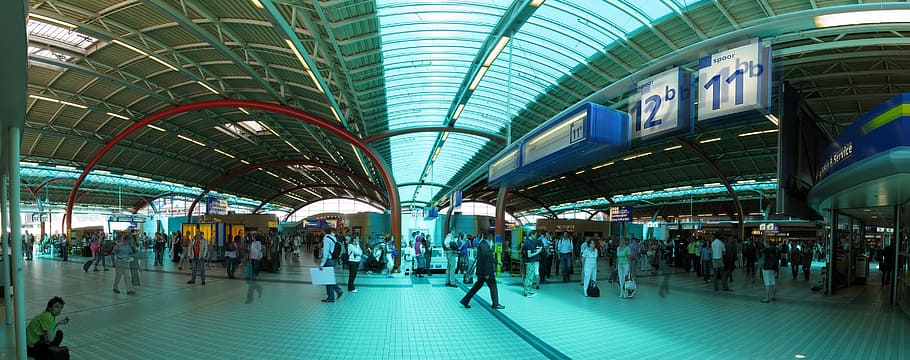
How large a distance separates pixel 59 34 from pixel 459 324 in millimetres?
18240

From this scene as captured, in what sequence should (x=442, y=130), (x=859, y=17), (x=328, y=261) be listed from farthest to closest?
1. (x=442, y=130)
2. (x=328, y=261)
3. (x=859, y=17)

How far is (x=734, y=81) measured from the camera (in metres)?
4.21

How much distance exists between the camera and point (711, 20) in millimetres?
11219

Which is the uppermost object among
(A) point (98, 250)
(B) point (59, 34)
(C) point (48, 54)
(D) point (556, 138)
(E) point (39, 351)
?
(B) point (59, 34)

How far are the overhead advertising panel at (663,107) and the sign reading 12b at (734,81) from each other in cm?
16

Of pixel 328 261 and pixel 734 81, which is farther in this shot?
pixel 328 261

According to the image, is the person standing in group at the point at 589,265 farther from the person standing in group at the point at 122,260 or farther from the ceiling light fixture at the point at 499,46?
the person standing in group at the point at 122,260

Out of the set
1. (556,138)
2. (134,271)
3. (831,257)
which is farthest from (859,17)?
(134,271)

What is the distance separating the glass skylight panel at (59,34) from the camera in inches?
580

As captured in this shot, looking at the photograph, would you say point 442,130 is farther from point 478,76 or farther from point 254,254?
point 254,254

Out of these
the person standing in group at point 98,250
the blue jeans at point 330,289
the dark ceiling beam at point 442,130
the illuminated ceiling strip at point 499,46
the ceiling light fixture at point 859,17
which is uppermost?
the illuminated ceiling strip at point 499,46

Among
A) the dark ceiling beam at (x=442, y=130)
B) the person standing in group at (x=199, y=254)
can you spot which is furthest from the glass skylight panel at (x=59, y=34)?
the dark ceiling beam at (x=442, y=130)

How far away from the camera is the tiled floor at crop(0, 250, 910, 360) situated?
6348 millimetres

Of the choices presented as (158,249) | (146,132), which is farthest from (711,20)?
(146,132)
